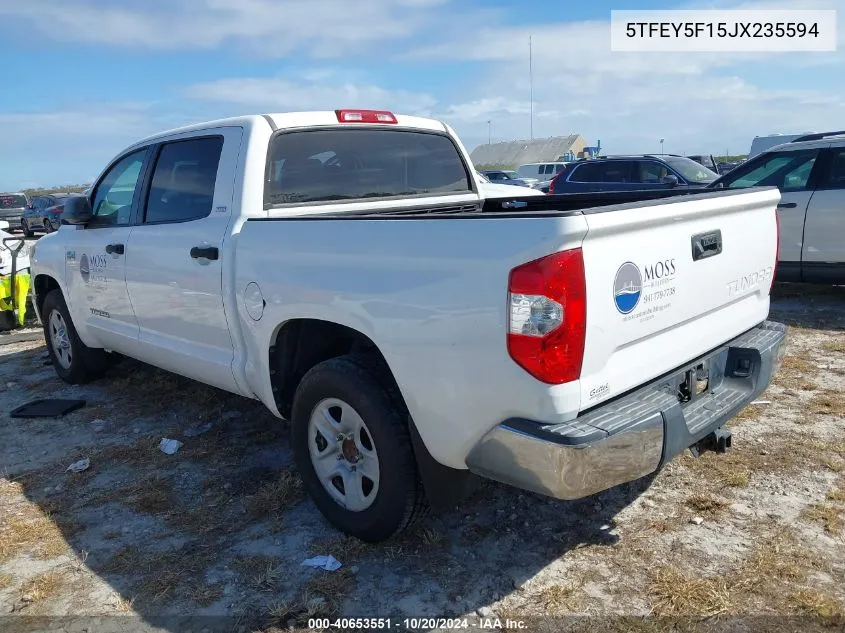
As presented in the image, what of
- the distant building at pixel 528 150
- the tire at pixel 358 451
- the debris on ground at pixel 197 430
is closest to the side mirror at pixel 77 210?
the debris on ground at pixel 197 430

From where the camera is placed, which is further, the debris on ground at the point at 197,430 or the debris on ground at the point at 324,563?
the debris on ground at the point at 197,430

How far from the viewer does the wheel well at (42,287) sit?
237 inches

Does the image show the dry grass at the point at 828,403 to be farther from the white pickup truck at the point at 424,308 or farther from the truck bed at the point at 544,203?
the truck bed at the point at 544,203

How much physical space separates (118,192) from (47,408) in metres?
1.79

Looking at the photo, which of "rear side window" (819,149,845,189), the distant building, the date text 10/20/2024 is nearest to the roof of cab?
the date text 10/20/2024

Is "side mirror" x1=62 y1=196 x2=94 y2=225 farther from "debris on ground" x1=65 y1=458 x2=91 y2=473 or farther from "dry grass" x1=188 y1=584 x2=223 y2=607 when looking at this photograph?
"dry grass" x1=188 y1=584 x2=223 y2=607

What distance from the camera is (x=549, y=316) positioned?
2.32 metres

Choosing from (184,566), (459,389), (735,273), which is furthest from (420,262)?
(184,566)

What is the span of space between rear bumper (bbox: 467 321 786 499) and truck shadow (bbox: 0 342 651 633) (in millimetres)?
686

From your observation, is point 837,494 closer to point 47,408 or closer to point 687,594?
point 687,594

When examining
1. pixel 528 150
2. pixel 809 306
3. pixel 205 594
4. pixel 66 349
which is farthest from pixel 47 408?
pixel 528 150

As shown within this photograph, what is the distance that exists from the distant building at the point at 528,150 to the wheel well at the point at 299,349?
184 ft

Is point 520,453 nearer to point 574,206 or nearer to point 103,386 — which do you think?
point 574,206

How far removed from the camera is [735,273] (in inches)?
124
